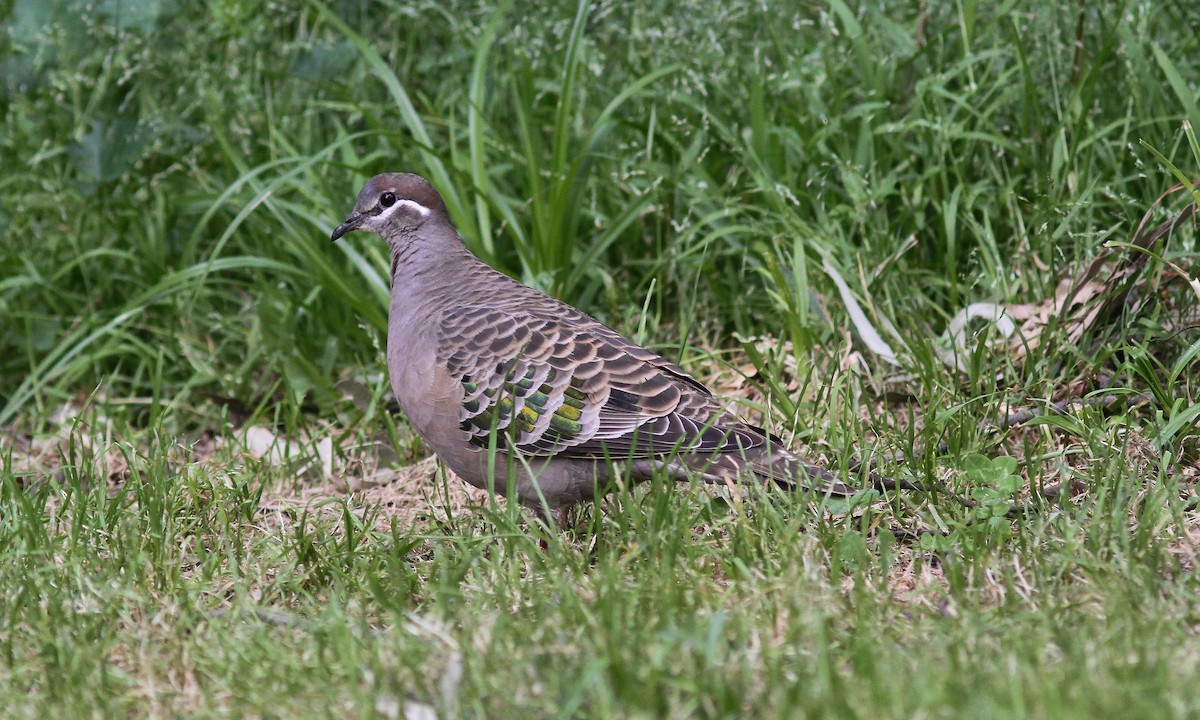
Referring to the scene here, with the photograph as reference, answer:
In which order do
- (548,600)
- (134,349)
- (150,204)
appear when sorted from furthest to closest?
(150,204) → (134,349) → (548,600)

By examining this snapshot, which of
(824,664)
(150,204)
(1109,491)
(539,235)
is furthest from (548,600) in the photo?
(150,204)

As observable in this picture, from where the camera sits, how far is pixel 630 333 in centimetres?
497

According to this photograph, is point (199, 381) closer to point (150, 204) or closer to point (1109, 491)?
point (150, 204)

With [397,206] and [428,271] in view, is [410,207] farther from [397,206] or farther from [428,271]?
[428,271]

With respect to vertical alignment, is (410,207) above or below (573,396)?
above

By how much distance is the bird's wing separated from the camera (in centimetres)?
359

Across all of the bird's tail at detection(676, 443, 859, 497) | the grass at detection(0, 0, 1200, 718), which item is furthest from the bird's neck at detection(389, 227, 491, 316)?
the bird's tail at detection(676, 443, 859, 497)

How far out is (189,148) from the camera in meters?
5.96

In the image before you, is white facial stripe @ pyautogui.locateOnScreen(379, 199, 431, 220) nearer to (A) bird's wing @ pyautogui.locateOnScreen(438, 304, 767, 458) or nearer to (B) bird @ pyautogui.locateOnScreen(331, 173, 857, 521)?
(B) bird @ pyautogui.locateOnScreen(331, 173, 857, 521)

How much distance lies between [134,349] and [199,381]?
322 millimetres

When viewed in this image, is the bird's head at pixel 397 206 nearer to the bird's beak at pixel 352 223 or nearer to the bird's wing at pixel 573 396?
the bird's beak at pixel 352 223

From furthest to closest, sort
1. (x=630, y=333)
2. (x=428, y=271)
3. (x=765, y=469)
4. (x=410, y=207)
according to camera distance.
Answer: (x=630, y=333)
(x=410, y=207)
(x=428, y=271)
(x=765, y=469)

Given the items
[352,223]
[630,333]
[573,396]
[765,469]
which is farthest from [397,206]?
[765,469]

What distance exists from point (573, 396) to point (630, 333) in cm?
134
